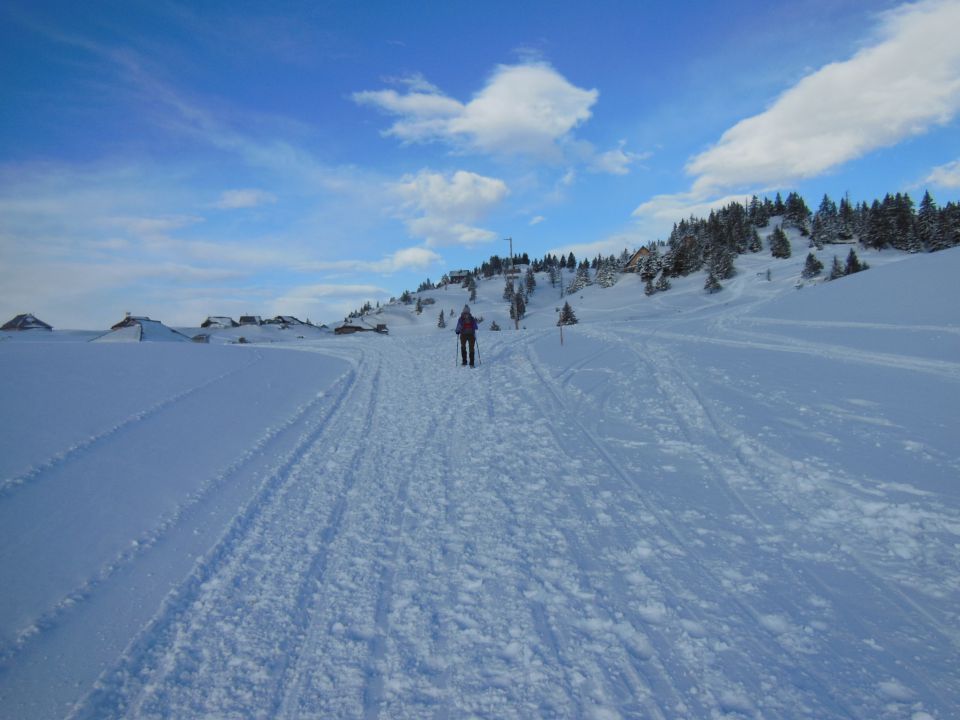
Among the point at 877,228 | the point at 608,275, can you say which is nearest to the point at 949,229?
the point at 877,228

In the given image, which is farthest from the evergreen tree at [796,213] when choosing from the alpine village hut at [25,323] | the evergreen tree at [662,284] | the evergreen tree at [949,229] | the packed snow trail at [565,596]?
the alpine village hut at [25,323]

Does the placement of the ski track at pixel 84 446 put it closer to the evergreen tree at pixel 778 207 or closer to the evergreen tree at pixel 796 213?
the evergreen tree at pixel 796 213

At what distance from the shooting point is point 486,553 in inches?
173

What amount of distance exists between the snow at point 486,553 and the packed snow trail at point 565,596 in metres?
0.02

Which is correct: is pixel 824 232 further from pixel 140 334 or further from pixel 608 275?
pixel 140 334

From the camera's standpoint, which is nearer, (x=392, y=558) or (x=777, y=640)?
(x=777, y=640)

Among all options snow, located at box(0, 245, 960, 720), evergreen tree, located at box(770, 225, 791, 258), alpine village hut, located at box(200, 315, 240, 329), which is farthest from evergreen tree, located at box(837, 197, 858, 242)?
alpine village hut, located at box(200, 315, 240, 329)

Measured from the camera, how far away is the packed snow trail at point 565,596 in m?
2.87

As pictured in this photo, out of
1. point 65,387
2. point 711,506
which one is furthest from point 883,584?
point 65,387

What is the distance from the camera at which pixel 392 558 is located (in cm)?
437

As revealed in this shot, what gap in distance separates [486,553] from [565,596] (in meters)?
0.90

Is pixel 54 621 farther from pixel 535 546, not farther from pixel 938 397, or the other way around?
pixel 938 397

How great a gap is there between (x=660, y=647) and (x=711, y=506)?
238 cm

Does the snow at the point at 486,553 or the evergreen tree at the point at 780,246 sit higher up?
the evergreen tree at the point at 780,246
